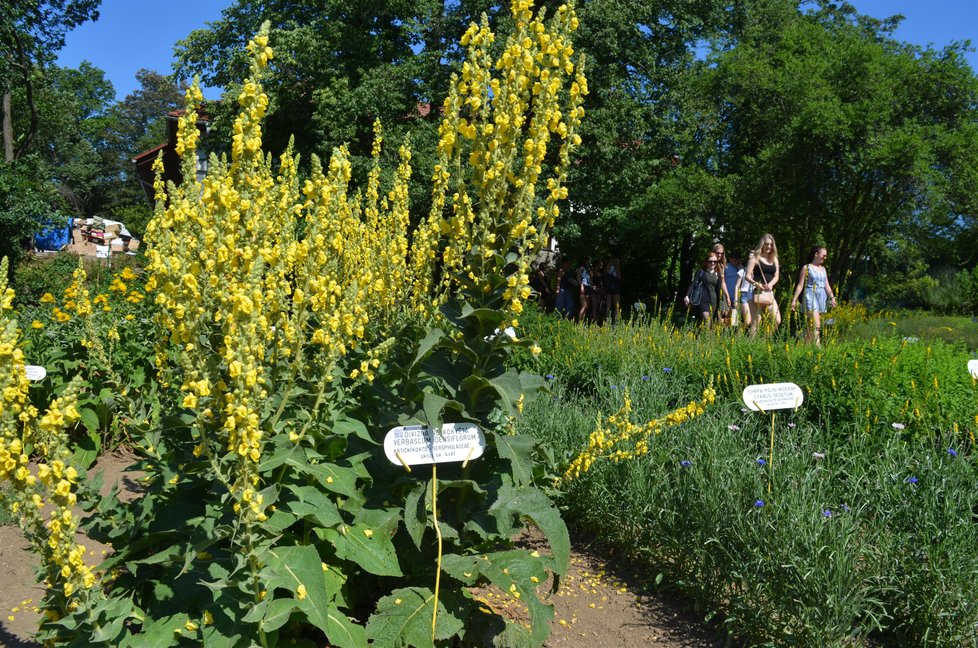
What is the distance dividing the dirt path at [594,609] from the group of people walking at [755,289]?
4.94 m

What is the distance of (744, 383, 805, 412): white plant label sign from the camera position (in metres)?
4.12

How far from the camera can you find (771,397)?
424 centimetres

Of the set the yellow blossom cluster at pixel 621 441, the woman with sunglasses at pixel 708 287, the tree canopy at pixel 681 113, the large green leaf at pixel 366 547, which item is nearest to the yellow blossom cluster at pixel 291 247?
the large green leaf at pixel 366 547

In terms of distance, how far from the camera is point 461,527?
2951mm

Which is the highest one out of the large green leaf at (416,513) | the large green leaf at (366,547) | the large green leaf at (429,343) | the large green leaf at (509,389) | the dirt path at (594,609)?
the large green leaf at (429,343)

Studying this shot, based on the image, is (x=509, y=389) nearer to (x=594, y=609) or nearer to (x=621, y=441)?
(x=594, y=609)

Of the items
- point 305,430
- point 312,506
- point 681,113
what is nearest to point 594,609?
point 312,506

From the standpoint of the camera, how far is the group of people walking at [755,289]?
9.56m

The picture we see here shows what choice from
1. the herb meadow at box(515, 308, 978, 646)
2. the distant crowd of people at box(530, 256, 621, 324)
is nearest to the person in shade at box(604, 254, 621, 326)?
the distant crowd of people at box(530, 256, 621, 324)

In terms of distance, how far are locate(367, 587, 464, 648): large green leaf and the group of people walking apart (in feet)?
20.7

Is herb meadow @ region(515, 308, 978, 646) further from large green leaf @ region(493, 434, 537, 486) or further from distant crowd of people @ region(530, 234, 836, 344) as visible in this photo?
distant crowd of people @ region(530, 234, 836, 344)

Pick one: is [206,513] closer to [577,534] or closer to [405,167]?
[405,167]

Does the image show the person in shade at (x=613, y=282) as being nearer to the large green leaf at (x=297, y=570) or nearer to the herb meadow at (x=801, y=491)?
the herb meadow at (x=801, y=491)

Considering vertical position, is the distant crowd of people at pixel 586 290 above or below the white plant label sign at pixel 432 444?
above
